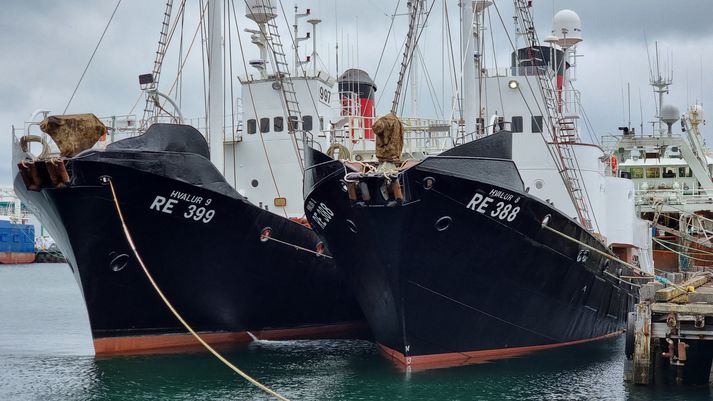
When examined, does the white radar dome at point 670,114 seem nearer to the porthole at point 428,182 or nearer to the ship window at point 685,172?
the ship window at point 685,172

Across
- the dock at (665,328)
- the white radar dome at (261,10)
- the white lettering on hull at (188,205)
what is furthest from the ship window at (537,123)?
the white lettering on hull at (188,205)

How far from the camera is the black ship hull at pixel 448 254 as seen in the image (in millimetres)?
18375

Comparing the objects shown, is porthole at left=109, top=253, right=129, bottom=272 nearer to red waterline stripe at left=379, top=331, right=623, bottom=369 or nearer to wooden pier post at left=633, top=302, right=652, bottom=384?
red waterline stripe at left=379, top=331, right=623, bottom=369

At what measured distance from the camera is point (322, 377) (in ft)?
65.4

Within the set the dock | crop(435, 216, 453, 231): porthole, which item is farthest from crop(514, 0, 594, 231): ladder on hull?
crop(435, 216, 453, 231): porthole

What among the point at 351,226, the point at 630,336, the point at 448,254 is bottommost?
the point at 630,336

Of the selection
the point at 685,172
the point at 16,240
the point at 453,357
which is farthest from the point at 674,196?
the point at 16,240

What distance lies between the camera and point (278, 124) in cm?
2897

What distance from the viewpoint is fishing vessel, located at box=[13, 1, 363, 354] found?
20078mm

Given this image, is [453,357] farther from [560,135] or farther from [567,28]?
[567,28]

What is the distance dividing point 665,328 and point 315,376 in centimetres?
732

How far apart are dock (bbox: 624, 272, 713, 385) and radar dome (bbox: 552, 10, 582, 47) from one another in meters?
13.8

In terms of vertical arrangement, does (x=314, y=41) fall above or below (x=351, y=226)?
above

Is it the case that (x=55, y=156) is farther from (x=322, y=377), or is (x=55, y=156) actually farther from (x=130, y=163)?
(x=322, y=377)
